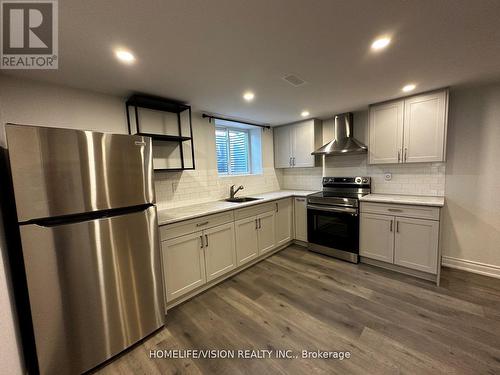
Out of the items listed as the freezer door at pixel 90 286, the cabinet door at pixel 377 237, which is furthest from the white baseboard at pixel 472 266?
the freezer door at pixel 90 286

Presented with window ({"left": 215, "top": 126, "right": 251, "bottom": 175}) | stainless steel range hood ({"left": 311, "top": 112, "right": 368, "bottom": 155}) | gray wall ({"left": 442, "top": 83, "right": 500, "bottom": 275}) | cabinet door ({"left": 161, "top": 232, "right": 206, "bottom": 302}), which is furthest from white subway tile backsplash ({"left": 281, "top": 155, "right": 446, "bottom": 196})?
cabinet door ({"left": 161, "top": 232, "right": 206, "bottom": 302})

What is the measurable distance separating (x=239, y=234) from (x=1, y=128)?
7.69 ft

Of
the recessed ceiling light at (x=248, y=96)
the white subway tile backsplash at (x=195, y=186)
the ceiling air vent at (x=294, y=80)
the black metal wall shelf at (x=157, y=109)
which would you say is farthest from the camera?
the white subway tile backsplash at (x=195, y=186)

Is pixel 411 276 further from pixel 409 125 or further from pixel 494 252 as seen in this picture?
pixel 409 125

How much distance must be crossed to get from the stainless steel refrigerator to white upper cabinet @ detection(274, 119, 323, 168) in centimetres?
274

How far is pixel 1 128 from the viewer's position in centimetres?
147

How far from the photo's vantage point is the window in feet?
11.2

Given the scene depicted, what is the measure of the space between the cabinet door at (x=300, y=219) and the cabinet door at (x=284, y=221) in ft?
0.30

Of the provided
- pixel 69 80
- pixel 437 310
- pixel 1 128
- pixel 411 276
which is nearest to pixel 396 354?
pixel 437 310

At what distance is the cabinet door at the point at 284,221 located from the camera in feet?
10.9

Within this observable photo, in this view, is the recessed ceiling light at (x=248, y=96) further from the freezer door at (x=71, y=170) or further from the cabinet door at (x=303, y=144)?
the cabinet door at (x=303, y=144)

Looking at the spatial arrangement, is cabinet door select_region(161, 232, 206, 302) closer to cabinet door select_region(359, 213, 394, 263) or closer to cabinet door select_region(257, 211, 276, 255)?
cabinet door select_region(257, 211, 276, 255)

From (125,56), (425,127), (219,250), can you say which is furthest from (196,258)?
(425,127)

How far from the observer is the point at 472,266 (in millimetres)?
2561
